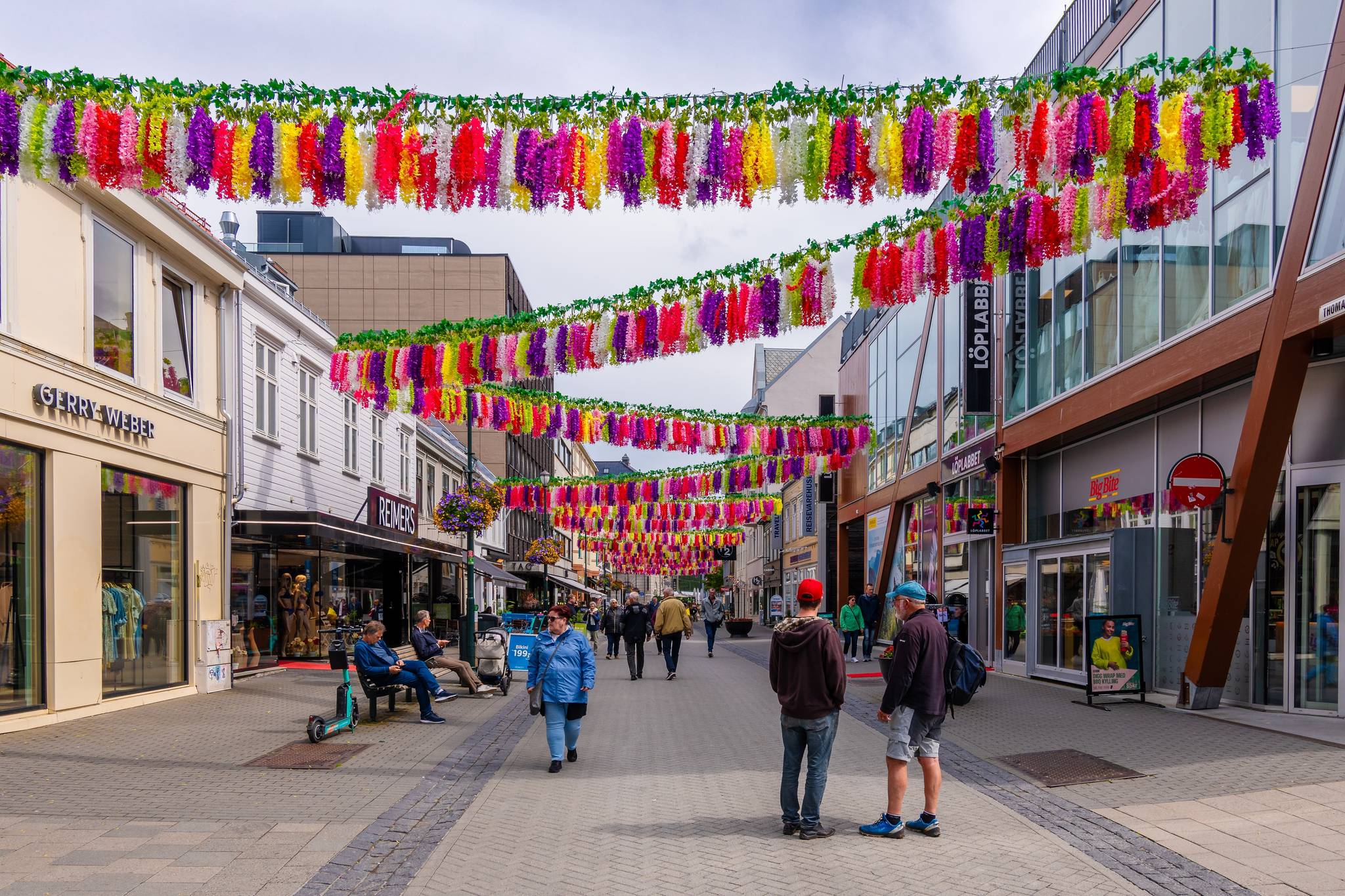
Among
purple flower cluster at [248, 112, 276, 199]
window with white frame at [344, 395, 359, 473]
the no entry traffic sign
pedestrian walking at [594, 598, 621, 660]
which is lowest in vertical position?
pedestrian walking at [594, 598, 621, 660]

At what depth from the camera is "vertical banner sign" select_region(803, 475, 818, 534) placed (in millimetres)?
50719

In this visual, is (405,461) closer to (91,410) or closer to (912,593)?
(91,410)

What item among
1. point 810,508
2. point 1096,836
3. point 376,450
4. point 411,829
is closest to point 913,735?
point 1096,836

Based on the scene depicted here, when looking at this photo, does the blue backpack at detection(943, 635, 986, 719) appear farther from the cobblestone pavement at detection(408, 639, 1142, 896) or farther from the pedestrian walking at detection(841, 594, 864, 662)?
the pedestrian walking at detection(841, 594, 864, 662)

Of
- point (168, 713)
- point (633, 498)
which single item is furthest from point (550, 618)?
point (633, 498)

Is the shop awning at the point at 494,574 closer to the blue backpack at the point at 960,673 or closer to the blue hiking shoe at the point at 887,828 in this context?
the blue backpack at the point at 960,673

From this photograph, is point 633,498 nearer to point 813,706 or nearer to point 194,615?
point 194,615

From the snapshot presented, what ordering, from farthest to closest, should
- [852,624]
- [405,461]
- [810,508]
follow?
[810,508] → [405,461] → [852,624]

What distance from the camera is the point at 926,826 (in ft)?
24.0

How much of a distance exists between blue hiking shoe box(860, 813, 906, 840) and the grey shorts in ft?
1.25

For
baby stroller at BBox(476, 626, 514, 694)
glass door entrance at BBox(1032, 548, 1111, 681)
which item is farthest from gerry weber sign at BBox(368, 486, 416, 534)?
glass door entrance at BBox(1032, 548, 1111, 681)

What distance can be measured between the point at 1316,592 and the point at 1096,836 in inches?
272

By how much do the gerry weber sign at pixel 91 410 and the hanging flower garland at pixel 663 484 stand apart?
21.0 metres

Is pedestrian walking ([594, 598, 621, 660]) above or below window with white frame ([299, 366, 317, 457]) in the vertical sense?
below
